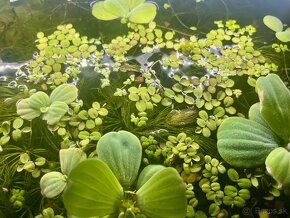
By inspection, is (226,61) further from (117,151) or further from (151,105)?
(117,151)

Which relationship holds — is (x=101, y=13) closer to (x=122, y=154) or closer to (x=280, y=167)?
(x=122, y=154)

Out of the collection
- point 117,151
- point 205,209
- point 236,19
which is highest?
point 236,19

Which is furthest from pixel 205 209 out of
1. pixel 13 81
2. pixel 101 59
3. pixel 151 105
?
pixel 13 81

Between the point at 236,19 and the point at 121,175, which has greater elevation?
the point at 236,19

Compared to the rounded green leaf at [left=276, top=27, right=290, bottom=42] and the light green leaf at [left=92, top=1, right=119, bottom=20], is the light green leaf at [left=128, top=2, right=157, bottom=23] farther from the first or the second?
the rounded green leaf at [left=276, top=27, right=290, bottom=42]

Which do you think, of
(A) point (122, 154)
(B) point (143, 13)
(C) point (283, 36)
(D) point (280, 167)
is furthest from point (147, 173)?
(C) point (283, 36)

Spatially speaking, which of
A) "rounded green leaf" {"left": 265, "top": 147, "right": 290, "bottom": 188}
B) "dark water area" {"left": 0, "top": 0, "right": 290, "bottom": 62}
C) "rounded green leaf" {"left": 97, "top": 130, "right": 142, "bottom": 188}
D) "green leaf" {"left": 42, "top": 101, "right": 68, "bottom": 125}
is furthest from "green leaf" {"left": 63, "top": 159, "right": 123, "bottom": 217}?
"dark water area" {"left": 0, "top": 0, "right": 290, "bottom": 62}
